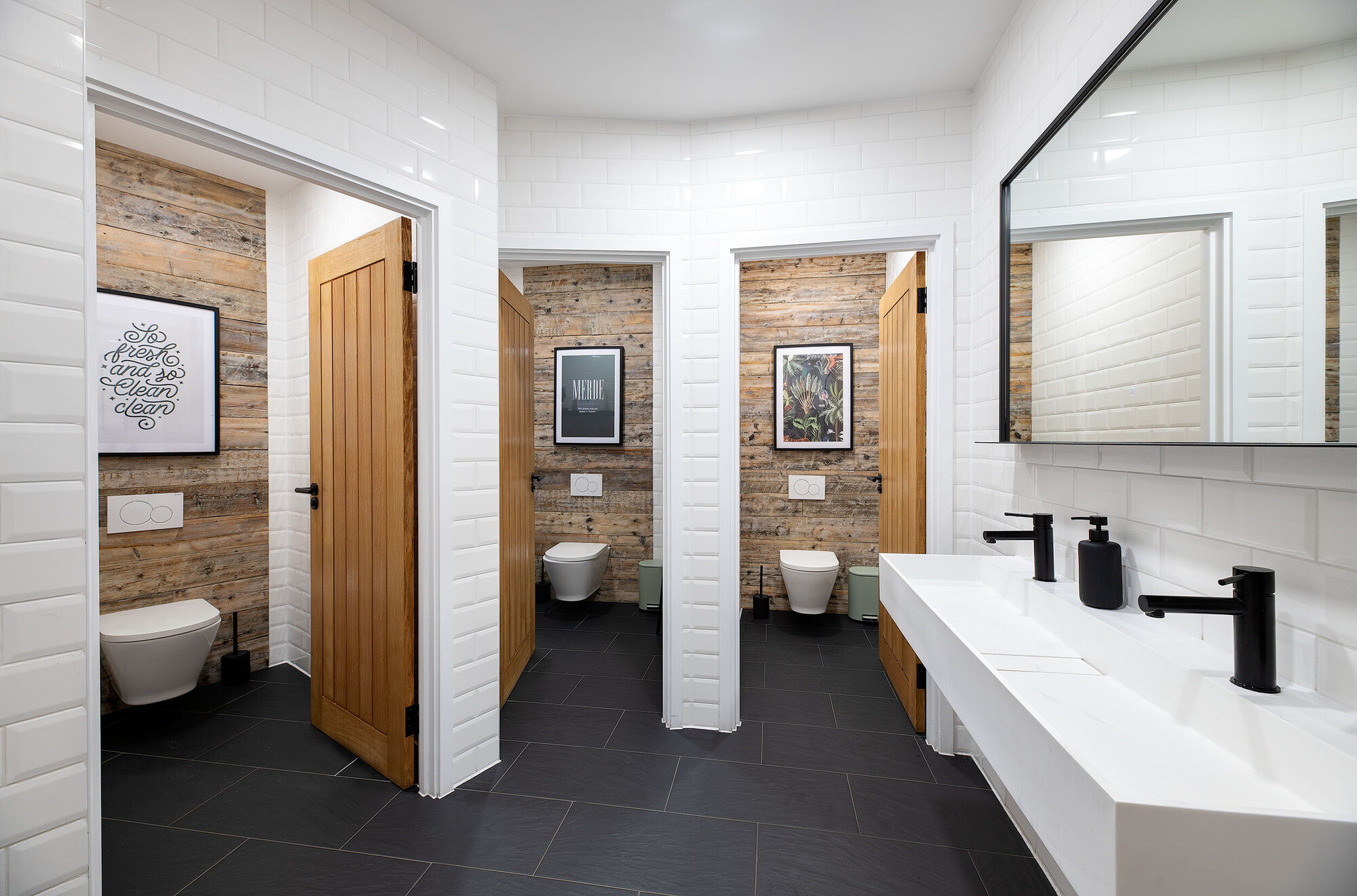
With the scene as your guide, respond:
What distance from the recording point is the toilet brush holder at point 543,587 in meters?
4.14

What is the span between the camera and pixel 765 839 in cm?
173

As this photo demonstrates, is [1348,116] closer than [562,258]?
Yes

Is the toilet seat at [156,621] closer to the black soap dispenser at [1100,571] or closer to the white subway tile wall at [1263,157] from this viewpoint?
the black soap dispenser at [1100,571]

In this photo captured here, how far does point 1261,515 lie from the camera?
0.88m

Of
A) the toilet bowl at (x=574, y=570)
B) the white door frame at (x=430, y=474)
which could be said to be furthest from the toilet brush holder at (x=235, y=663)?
the toilet bowl at (x=574, y=570)

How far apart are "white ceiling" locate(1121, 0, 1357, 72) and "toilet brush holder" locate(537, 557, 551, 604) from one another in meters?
3.98

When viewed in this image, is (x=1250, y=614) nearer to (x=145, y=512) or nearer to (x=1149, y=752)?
(x=1149, y=752)

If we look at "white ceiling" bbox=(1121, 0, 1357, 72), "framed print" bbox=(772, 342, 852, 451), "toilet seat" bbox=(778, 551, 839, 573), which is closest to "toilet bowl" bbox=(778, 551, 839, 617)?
"toilet seat" bbox=(778, 551, 839, 573)

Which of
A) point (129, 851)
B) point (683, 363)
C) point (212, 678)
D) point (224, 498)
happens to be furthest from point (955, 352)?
point (212, 678)

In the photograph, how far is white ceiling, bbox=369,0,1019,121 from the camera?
175 centimetres

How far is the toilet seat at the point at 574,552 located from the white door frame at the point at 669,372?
4.47 feet

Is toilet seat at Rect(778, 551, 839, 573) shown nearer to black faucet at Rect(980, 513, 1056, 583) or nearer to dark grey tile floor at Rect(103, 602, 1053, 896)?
dark grey tile floor at Rect(103, 602, 1053, 896)

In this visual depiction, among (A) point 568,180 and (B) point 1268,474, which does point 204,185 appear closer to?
(A) point 568,180

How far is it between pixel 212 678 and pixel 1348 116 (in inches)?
163
